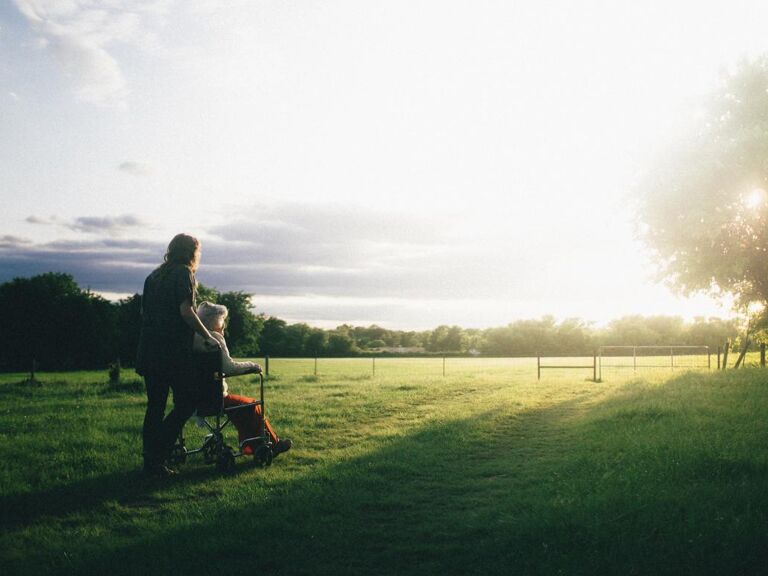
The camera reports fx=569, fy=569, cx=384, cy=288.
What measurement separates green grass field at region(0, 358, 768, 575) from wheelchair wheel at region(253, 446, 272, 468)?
27 centimetres

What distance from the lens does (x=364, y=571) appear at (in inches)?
165

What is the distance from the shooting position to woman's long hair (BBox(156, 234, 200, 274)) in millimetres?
6770

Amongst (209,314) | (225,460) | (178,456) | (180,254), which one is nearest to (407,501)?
(225,460)

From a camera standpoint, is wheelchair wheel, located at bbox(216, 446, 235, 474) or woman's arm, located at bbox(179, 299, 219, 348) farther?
wheelchair wheel, located at bbox(216, 446, 235, 474)

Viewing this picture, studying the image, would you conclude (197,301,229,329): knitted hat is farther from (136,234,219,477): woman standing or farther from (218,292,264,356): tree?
(218,292,264,356): tree

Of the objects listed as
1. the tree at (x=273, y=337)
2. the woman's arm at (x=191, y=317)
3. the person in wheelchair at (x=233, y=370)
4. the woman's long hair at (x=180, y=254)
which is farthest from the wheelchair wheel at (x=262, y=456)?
the tree at (x=273, y=337)

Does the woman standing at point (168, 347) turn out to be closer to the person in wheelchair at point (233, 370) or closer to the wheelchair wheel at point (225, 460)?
the person in wheelchair at point (233, 370)

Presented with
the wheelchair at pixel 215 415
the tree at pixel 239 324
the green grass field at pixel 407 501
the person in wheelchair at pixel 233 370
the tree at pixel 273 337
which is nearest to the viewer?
the green grass field at pixel 407 501

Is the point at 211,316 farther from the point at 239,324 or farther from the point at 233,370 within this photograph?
the point at 239,324

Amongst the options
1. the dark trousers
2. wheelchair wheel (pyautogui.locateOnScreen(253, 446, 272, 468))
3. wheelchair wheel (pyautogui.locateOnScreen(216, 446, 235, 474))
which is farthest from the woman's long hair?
wheelchair wheel (pyautogui.locateOnScreen(253, 446, 272, 468))

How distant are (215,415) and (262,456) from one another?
85 centimetres

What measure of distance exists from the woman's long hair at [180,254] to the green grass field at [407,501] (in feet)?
8.27

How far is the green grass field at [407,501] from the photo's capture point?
4.38 metres

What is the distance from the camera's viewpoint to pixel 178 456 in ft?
23.7
